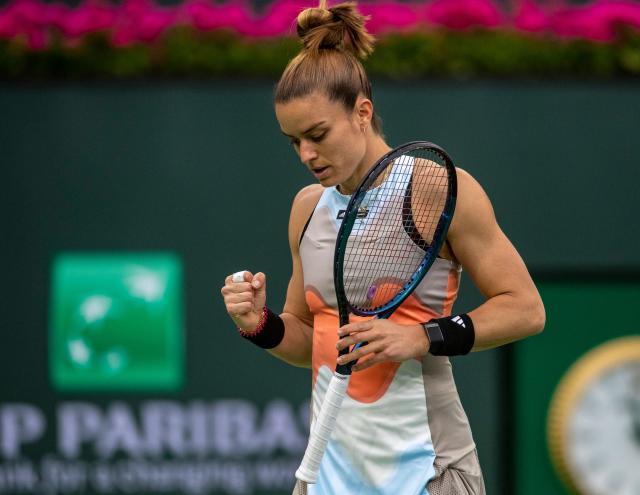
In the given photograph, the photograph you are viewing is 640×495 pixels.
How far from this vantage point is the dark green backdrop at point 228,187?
197 inches

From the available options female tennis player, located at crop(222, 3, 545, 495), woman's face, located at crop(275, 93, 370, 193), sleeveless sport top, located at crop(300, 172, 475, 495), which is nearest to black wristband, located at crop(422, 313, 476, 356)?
female tennis player, located at crop(222, 3, 545, 495)

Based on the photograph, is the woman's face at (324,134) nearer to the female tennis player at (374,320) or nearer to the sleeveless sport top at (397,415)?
the female tennis player at (374,320)

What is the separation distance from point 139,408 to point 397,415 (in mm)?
2541

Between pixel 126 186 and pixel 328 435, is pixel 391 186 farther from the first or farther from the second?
pixel 126 186

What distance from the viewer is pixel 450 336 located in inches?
99.3

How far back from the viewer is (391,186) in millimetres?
2627

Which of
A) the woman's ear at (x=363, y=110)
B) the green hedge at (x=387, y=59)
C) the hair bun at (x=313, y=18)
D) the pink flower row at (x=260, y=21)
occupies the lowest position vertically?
the woman's ear at (x=363, y=110)

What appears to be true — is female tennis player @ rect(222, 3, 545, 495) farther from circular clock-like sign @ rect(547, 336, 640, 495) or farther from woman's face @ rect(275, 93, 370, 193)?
circular clock-like sign @ rect(547, 336, 640, 495)

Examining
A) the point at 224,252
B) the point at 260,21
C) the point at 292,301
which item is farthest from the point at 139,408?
the point at 292,301

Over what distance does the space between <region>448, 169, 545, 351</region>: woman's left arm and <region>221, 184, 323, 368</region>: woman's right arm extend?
1.28 feet

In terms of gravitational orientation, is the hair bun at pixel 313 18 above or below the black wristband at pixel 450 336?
above

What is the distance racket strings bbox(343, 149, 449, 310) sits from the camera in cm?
259

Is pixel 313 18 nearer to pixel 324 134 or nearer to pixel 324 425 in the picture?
pixel 324 134

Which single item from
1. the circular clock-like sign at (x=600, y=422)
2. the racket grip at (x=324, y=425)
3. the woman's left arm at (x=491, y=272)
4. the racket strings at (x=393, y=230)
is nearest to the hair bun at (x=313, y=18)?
the racket strings at (x=393, y=230)
